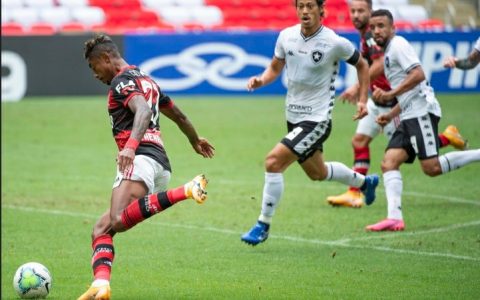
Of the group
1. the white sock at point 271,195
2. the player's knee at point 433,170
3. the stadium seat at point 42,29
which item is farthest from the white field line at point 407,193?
the stadium seat at point 42,29

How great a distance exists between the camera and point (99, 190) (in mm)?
14508

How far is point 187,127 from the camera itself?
904 cm

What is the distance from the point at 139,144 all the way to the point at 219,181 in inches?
277

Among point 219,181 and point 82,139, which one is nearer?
point 219,181

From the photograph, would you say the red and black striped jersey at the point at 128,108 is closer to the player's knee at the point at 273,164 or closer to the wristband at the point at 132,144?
the wristband at the point at 132,144

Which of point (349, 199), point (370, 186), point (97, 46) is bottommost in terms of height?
point (349, 199)

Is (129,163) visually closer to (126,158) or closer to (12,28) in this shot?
(126,158)

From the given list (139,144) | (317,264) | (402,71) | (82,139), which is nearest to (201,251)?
(317,264)

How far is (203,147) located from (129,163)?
172 centimetres

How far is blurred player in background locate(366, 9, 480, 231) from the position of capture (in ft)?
36.4

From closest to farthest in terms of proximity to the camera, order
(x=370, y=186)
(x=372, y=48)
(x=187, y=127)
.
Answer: (x=187, y=127), (x=370, y=186), (x=372, y=48)

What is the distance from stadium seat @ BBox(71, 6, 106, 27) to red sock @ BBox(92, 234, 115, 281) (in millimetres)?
19256

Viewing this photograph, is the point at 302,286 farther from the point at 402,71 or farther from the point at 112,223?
the point at 402,71

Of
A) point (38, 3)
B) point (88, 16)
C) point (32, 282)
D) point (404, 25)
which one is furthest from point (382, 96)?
point (38, 3)
